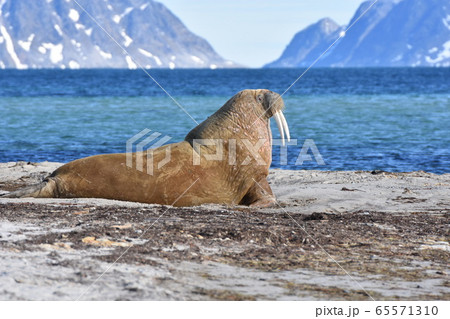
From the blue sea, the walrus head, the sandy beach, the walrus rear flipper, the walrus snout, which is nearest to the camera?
the sandy beach

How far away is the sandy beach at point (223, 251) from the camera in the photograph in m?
5.23

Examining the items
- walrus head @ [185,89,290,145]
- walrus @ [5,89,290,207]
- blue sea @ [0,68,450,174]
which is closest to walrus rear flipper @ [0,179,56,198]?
walrus @ [5,89,290,207]

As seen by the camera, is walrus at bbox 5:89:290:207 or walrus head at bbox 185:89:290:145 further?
walrus head at bbox 185:89:290:145

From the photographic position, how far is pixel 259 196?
32.0 feet

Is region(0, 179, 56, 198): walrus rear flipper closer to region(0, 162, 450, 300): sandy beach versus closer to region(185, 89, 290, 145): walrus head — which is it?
region(0, 162, 450, 300): sandy beach

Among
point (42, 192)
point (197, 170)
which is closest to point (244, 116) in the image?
point (197, 170)

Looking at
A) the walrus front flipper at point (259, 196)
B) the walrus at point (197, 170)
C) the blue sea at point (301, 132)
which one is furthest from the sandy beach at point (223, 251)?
the blue sea at point (301, 132)

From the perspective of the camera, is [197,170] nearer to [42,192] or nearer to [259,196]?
[259,196]

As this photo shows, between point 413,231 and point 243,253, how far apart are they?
2.36m

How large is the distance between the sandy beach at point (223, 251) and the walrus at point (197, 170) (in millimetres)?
340

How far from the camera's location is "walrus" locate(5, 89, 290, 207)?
9414 mm

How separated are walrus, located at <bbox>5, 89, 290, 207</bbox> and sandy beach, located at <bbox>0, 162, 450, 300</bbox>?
340 mm
